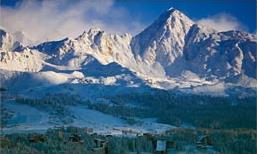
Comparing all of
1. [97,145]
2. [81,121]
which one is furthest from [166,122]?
[97,145]

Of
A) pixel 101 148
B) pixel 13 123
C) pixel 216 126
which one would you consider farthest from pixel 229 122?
pixel 101 148

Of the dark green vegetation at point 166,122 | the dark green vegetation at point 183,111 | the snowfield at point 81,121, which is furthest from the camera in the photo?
the dark green vegetation at point 183,111

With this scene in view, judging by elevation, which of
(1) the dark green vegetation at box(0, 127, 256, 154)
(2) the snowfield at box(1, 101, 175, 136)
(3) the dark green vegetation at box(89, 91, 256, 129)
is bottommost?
(1) the dark green vegetation at box(0, 127, 256, 154)

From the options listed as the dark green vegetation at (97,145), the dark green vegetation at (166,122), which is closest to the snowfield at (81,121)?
the dark green vegetation at (166,122)

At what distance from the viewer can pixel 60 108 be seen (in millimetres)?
116375

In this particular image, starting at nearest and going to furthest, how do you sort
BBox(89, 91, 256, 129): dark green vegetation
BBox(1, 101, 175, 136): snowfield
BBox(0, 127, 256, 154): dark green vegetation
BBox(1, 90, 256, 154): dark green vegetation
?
BBox(0, 127, 256, 154): dark green vegetation < BBox(1, 90, 256, 154): dark green vegetation < BBox(1, 101, 175, 136): snowfield < BBox(89, 91, 256, 129): dark green vegetation

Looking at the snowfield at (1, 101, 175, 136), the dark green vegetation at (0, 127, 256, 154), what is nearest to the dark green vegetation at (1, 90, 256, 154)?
the dark green vegetation at (0, 127, 256, 154)

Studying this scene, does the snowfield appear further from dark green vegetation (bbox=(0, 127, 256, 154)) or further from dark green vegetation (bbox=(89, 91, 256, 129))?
dark green vegetation (bbox=(0, 127, 256, 154))

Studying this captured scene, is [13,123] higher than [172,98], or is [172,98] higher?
[172,98]

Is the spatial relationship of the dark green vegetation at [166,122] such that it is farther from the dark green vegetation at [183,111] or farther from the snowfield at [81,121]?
the snowfield at [81,121]

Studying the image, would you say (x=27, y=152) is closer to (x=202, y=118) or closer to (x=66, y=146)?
(x=66, y=146)

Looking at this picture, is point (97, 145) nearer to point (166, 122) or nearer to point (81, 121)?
point (81, 121)

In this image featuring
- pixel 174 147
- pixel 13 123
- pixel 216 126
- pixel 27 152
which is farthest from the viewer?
pixel 216 126

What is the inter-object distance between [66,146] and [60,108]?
8536 cm
